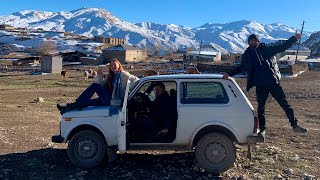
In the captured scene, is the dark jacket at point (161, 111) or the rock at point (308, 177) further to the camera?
the dark jacket at point (161, 111)

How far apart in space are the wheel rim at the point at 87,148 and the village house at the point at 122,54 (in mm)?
80247

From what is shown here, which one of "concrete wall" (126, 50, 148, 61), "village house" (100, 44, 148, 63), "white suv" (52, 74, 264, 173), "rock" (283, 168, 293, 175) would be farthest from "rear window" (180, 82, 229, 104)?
"concrete wall" (126, 50, 148, 61)

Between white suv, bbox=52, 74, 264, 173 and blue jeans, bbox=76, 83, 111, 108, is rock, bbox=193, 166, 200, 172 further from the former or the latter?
blue jeans, bbox=76, 83, 111, 108

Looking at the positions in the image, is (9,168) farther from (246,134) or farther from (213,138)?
(246,134)

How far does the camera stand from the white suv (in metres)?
7.62

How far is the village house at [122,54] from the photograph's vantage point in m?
91.8

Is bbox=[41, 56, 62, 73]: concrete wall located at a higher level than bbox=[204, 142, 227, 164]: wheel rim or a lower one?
higher

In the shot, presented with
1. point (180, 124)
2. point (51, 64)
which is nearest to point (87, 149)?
point (180, 124)

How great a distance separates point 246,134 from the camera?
25.0 feet

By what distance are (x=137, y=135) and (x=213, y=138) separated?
4.45 feet

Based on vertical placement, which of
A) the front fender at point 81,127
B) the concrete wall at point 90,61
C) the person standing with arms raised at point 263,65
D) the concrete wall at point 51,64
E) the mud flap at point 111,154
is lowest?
the mud flap at point 111,154

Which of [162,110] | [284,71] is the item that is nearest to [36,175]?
[162,110]

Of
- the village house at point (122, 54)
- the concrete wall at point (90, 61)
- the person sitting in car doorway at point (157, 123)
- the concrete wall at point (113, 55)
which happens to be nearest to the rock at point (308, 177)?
the person sitting in car doorway at point (157, 123)

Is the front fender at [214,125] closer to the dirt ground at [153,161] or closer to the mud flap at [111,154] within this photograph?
the dirt ground at [153,161]
